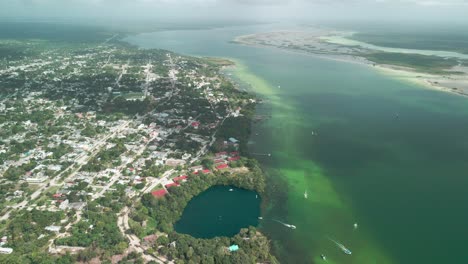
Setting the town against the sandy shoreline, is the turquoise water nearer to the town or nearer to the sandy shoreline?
the sandy shoreline

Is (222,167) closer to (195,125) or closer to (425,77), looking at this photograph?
(195,125)

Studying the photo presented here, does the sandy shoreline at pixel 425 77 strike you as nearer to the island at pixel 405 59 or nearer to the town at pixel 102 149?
the island at pixel 405 59

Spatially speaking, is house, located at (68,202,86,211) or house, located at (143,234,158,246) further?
house, located at (68,202,86,211)

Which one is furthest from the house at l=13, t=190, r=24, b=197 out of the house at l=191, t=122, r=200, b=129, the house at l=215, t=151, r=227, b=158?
the house at l=191, t=122, r=200, b=129

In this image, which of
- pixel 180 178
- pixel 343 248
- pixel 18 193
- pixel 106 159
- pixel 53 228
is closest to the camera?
pixel 343 248

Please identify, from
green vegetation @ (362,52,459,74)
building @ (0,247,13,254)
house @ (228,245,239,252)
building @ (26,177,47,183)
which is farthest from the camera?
green vegetation @ (362,52,459,74)

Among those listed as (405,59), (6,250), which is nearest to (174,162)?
(6,250)
